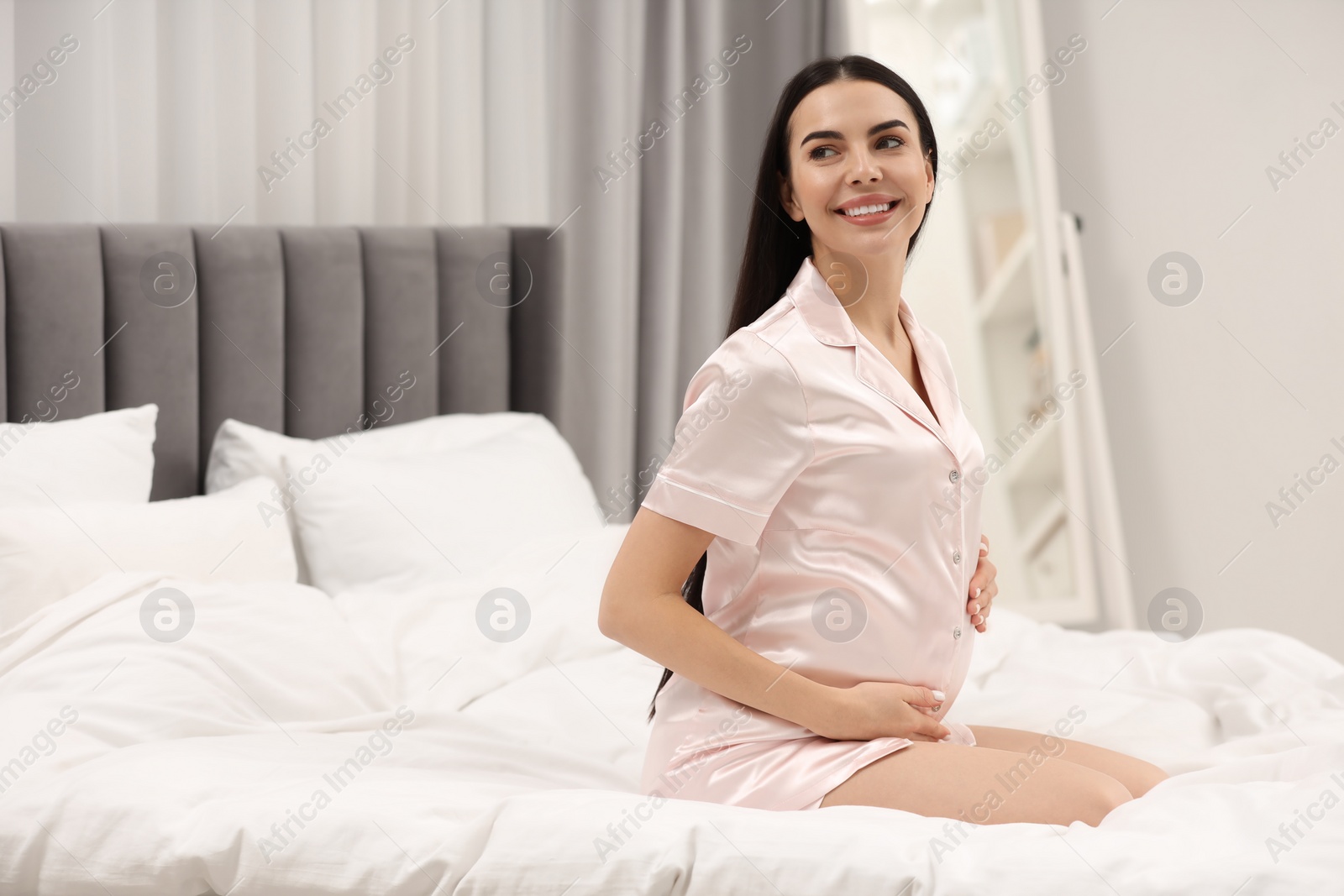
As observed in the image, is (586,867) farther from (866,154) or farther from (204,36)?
(204,36)

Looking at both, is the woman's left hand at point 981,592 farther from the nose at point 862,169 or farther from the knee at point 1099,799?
the nose at point 862,169

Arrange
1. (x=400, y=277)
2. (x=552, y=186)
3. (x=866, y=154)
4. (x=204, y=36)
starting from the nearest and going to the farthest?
(x=866, y=154) → (x=204, y=36) → (x=400, y=277) → (x=552, y=186)

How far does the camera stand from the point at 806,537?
3.97 ft

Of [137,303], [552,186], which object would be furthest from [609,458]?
[137,303]

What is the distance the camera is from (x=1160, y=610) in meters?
3.45

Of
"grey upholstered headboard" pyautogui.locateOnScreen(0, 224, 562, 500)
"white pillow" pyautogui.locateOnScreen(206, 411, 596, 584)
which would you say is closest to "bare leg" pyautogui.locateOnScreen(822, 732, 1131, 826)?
"white pillow" pyautogui.locateOnScreen(206, 411, 596, 584)

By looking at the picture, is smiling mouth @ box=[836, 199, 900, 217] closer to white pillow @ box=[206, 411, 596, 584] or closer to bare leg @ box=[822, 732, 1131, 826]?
bare leg @ box=[822, 732, 1131, 826]

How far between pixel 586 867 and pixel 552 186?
2229 millimetres

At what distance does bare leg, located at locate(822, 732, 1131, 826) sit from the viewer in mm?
1094

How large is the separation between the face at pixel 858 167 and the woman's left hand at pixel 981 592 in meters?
0.40

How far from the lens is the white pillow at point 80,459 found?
170 cm

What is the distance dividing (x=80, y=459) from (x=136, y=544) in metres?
0.23

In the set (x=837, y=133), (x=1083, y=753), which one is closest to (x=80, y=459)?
(x=837, y=133)

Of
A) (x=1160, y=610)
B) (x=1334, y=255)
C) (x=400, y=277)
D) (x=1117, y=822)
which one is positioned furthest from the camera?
(x=1160, y=610)
